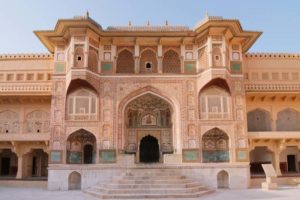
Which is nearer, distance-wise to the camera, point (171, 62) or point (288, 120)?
point (171, 62)

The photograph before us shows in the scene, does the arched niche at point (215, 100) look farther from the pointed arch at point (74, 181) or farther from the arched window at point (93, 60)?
the pointed arch at point (74, 181)

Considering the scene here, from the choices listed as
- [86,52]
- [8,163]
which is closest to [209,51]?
[86,52]

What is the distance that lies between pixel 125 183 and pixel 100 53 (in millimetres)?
7636

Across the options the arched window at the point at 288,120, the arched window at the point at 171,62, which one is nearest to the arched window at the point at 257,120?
the arched window at the point at 288,120

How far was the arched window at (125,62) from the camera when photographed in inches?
709

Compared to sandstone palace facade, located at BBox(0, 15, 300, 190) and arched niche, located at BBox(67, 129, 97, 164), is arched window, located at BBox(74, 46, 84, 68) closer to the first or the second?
sandstone palace facade, located at BBox(0, 15, 300, 190)

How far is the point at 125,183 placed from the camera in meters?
14.0

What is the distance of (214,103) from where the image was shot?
56.9 ft

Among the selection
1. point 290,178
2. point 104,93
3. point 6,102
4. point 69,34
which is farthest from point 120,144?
point 290,178

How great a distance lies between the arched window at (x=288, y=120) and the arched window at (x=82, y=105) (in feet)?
38.6

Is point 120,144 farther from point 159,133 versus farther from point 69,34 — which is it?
point 69,34

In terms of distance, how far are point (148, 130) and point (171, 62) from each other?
14.5ft

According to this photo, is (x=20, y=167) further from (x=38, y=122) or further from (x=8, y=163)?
(x=8, y=163)

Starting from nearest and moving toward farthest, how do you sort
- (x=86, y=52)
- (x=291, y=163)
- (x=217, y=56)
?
(x=86, y=52) < (x=217, y=56) < (x=291, y=163)
